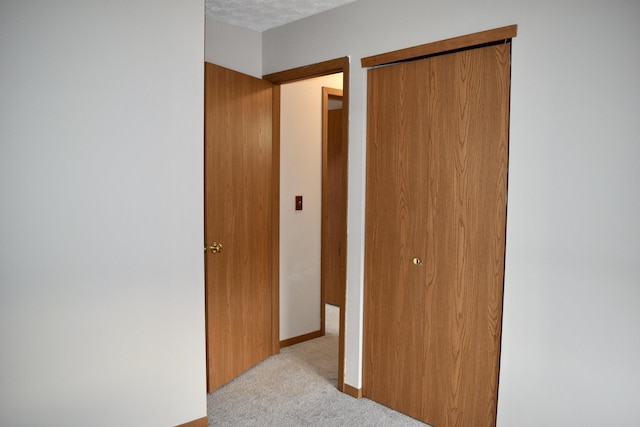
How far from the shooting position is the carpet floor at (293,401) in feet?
8.65

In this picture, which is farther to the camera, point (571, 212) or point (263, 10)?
point (263, 10)

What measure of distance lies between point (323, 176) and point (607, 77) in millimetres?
2425

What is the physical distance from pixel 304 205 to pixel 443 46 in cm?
182

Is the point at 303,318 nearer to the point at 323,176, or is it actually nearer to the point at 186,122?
the point at 323,176

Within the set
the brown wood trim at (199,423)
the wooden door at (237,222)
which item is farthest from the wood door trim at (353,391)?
the brown wood trim at (199,423)

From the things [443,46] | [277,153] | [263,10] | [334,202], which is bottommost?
[334,202]

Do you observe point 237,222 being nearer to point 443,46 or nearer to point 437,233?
point 437,233

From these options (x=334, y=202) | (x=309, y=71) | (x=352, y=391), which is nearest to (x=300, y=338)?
(x=352, y=391)

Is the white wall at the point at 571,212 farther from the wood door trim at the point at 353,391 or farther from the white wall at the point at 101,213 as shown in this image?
the white wall at the point at 101,213

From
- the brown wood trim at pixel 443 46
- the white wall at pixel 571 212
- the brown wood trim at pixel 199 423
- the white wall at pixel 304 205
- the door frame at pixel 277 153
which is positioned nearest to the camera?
the white wall at pixel 571 212

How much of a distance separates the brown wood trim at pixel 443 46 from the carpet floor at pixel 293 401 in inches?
79.1

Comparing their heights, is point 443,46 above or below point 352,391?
above

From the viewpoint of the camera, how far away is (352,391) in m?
2.96

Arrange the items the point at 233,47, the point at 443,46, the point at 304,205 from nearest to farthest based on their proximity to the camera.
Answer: the point at 443,46
the point at 233,47
the point at 304,205
